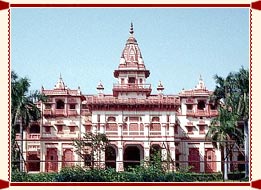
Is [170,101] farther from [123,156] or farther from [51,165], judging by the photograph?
[51,165]

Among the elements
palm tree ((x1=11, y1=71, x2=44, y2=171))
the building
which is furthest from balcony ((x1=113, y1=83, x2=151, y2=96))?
A: palm tree ((x1=11, y1=71, x2=44, y2=171))

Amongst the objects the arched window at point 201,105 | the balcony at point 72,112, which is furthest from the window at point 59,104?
the arched window at point 201,105

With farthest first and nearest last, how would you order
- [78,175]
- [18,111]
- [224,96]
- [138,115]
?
1. [138,115]
2. [224,96]
3. [18,111]
4. [78,175]

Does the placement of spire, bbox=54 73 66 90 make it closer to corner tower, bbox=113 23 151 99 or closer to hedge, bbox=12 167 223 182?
corner tower, bbox=113 23 151 99

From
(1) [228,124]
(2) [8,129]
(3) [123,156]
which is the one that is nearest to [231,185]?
(2) [8,129]

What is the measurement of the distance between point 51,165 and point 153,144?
20.5ft

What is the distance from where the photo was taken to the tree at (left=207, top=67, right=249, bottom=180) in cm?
2191

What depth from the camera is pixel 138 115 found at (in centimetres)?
2717

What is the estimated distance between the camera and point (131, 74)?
1181 inches

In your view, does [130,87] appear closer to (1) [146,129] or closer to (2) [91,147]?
(1) [146,129]

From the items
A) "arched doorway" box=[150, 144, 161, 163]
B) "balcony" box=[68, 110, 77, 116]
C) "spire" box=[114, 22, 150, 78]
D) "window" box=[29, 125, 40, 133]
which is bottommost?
"arched doorway" box=[150, 144, 161, 163]

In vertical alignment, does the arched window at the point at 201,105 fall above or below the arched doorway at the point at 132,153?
above

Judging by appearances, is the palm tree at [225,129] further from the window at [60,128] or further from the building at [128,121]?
the window at [60,128]

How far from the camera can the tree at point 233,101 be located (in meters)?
21.9
